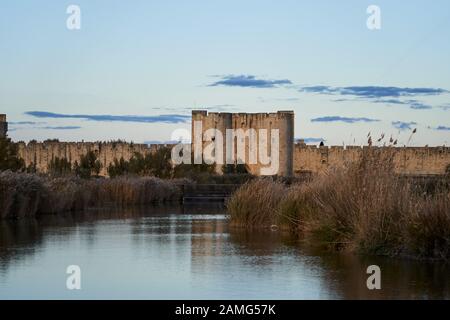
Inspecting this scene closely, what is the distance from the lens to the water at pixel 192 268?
8719 mm

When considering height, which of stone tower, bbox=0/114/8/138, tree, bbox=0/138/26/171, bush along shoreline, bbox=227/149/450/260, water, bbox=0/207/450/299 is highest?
stone tower, bbox=0/114/8/138

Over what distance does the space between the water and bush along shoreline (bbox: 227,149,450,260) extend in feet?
1.21

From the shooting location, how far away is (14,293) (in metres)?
8.55

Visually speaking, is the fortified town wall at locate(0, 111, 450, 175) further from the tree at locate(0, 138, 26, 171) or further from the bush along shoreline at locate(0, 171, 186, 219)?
the tree at locate(0, 138, 26, 171)

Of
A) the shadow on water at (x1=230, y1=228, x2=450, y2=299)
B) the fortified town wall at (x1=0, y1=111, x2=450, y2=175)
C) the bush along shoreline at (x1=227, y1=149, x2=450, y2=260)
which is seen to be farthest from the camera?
the fortified town wall at (x1=0, y1=111, x2=450, y2=175)

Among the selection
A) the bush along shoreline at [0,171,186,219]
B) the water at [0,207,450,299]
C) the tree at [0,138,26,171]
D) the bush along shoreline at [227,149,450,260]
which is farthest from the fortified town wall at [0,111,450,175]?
the bush along shoreline at [227,149,450,260]

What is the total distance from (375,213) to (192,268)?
8.47 ft

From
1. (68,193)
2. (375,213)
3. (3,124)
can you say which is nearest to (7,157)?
(68,193)

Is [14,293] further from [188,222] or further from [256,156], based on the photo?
[256,156]

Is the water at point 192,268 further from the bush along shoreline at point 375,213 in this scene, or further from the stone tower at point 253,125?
the stone tower at point 253,125

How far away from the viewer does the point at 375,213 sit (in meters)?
11.6

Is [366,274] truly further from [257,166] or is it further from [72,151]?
[257,166]

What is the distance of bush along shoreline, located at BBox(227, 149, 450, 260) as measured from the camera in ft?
36.1
